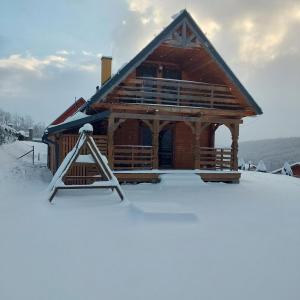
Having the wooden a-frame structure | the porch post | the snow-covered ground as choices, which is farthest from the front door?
Answer: the wooden a-frame structure

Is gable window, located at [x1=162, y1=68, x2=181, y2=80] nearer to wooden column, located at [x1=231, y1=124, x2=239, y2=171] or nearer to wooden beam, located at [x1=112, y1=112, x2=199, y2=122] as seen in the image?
wooden beam, located at [x1=112, y1=112, x2=199, y2=122]

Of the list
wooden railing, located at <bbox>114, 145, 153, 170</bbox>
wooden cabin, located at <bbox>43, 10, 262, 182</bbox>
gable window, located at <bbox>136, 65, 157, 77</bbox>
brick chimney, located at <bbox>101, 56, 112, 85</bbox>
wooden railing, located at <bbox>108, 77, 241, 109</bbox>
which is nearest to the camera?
wooden cabin, located at <bbox>43, 10, 262, 182</bbox>

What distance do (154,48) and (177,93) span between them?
2.67 meters

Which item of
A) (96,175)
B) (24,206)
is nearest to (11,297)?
(24,206)

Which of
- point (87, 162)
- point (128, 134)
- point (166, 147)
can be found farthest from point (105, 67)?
point (87, 162)

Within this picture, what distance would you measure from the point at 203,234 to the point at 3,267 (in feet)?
13.1

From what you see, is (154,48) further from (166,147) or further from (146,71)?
(166,147)

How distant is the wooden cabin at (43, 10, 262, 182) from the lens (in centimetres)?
1307

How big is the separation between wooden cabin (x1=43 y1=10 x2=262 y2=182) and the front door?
54 millimetres

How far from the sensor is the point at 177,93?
1462 cm

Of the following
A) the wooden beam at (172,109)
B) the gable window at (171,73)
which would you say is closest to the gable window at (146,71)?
the gable window at (171,73)

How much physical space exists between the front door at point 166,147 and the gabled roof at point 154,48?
4292mm

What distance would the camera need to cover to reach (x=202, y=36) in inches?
525

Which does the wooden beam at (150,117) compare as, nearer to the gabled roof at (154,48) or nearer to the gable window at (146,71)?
the gabled roof at (154,48)
